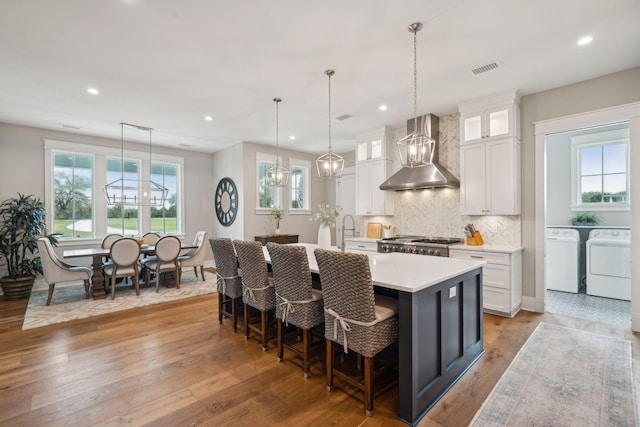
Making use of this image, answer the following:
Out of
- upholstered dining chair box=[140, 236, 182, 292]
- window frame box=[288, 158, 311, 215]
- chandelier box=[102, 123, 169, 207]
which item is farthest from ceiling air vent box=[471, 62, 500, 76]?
chandelier box=[102, 123, 169, 207]

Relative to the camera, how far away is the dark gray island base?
1854 mm

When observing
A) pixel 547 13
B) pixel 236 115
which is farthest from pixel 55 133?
pixel 547 13

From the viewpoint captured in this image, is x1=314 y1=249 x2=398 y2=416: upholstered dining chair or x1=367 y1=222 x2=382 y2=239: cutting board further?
x1=367 y1=222 x2=382 y2=239: cutting board

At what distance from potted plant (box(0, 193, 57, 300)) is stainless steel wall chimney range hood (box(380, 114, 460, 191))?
572 cm

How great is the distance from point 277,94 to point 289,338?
301cm

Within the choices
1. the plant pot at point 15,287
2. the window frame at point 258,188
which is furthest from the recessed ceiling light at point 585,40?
the plant pot at point 15,287

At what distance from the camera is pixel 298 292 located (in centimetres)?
239

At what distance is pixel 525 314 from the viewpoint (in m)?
3.79

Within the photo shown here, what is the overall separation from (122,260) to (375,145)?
459cm

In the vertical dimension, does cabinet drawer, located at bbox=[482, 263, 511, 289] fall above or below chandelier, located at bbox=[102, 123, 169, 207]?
below

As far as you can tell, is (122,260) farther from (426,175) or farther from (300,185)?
(426,175)

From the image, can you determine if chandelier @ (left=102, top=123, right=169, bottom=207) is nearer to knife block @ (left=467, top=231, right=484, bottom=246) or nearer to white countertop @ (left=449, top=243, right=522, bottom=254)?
white countertop @ (left=449, top=243, right=522, bottom=254)

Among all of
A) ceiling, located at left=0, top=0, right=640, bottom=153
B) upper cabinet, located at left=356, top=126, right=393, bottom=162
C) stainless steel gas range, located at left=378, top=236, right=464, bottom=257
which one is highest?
ceiling, located at left=0, top=0, right=640, bottom=153

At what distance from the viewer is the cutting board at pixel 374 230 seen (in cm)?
546
